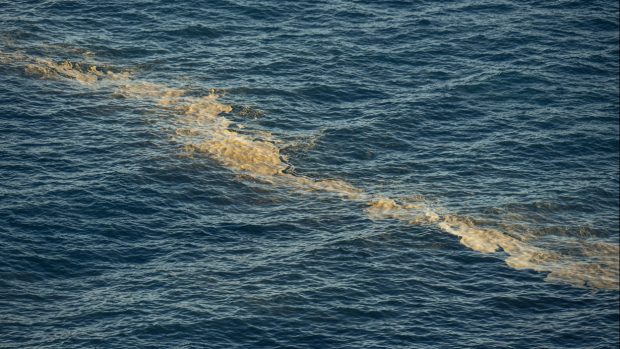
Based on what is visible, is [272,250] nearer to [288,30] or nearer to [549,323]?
[549,323]

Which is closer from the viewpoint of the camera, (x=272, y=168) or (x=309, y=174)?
(x=309, y=174)

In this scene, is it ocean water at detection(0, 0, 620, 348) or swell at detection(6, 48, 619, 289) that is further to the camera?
swell at detection(6, 48, 619, 289)

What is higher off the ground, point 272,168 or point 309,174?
point 272,168

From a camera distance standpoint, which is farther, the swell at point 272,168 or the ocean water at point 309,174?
the swell at point 272,168

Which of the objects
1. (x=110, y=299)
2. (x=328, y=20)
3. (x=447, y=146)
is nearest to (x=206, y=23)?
(x=328, y=20)
